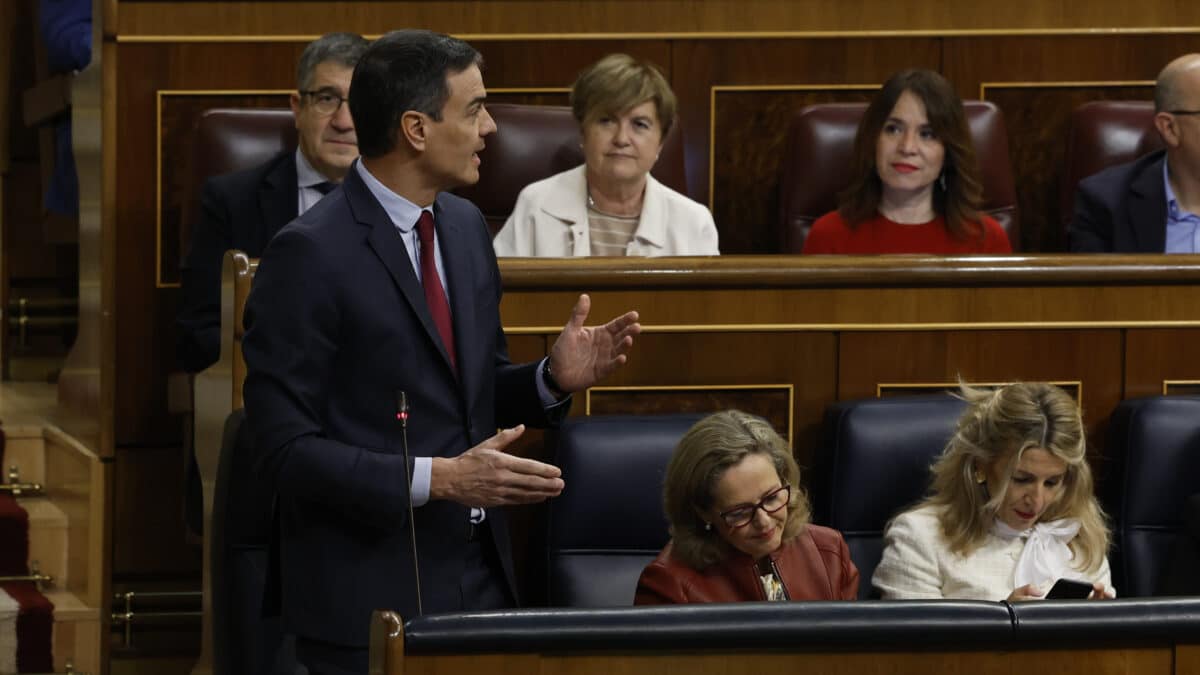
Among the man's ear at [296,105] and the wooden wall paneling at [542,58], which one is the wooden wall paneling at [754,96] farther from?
the man's ear at [296,105]

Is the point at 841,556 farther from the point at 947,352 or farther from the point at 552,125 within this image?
the point at 552,125

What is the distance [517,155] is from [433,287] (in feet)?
2.23

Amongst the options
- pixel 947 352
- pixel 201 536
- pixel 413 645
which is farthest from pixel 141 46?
pixel 413 645

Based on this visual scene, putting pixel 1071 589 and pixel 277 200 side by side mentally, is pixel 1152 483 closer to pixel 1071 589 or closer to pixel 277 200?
pixel 1071 589

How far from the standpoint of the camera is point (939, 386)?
1.25 m

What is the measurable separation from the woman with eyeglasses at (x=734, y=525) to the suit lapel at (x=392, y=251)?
0.21 m

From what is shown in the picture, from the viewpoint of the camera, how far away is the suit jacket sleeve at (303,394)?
854 millimetres

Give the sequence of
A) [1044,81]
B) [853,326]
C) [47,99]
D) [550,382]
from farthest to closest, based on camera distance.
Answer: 1. [47,99]
2. [1044,81]
3. [853,326]
4. [550,382]

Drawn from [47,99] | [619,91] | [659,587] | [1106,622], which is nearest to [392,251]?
[659,587]

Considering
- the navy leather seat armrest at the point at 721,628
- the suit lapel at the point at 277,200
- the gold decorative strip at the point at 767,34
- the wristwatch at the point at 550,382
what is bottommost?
the navy leather seat armrest at the point at 721,628

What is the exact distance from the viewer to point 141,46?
1.55 meters

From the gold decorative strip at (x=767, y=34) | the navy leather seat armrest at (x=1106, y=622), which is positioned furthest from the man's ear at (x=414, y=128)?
the gold decorative strip at (x=767, y=34)

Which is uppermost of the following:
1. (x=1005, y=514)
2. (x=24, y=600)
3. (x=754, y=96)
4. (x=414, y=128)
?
(x=754, y=96)

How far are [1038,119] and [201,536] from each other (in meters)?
0.87
